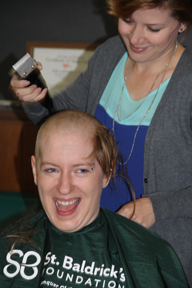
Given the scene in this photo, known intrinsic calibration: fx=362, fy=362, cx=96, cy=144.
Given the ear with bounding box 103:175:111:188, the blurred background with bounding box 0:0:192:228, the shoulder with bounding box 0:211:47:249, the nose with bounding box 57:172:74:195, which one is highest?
the nose with bounding box 57:172:74:195

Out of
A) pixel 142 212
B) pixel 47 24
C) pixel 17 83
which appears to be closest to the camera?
pixel 142 212

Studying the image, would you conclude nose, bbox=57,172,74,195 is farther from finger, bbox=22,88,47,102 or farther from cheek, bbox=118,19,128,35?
cheek, bbox=118,19,128,35

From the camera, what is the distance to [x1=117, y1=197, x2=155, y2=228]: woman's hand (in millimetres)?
1308

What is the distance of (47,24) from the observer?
465 centimetres

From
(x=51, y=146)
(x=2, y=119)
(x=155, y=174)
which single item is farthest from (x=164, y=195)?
(x=2, y=119)

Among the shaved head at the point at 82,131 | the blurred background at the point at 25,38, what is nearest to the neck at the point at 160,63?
the shaved head at the point at 82,131

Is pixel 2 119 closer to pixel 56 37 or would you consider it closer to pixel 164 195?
pixel 56 37

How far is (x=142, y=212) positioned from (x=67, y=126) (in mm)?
418

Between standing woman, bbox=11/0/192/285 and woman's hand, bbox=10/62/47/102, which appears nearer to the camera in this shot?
standing woman, bbox=11/0/192/285

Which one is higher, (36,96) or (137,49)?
(137,49)

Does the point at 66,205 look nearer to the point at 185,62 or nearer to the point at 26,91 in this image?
the point at 26,91

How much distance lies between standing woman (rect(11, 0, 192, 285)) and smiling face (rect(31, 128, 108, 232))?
177 mm

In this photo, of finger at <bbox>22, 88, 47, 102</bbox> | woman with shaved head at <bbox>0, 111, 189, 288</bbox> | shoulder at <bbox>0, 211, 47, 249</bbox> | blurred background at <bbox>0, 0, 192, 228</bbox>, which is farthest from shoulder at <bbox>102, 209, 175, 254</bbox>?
blurred background at <bbox>0, 0, 192, 228</bbox>

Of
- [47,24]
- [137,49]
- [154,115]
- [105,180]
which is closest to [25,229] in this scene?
[105,180]
